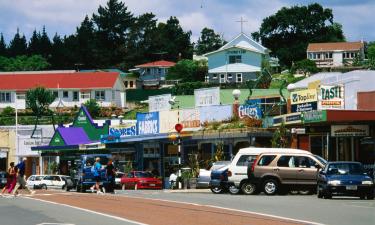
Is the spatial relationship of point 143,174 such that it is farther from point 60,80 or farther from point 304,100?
point 60,80

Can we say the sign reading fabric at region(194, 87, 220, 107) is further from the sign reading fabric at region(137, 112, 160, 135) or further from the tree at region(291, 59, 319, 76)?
the tree at region(291, 59, 319, 76)

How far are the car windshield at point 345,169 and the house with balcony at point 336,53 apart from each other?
112560 millimetres

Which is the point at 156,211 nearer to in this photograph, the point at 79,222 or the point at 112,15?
the point at 79,222

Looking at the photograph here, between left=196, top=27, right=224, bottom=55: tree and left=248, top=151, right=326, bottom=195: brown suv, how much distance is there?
130775mm

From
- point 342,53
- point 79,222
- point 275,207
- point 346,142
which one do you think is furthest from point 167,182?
point 342,53

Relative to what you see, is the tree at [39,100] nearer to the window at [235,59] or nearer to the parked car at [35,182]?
the window at [235,59]

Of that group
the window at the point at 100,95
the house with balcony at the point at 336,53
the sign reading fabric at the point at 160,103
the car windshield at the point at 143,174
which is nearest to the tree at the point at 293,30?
the house with balcony at the point at 336,53

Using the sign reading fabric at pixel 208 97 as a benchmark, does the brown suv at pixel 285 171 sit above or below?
below

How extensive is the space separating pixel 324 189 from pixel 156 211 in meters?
10.0

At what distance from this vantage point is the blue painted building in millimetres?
130250

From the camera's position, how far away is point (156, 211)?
84.6ft

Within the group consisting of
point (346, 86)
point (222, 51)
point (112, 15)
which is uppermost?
point (112, 15)

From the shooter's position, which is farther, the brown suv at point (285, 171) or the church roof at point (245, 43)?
the church roof at point (245, 43)

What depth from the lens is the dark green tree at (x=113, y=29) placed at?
16600 cm
